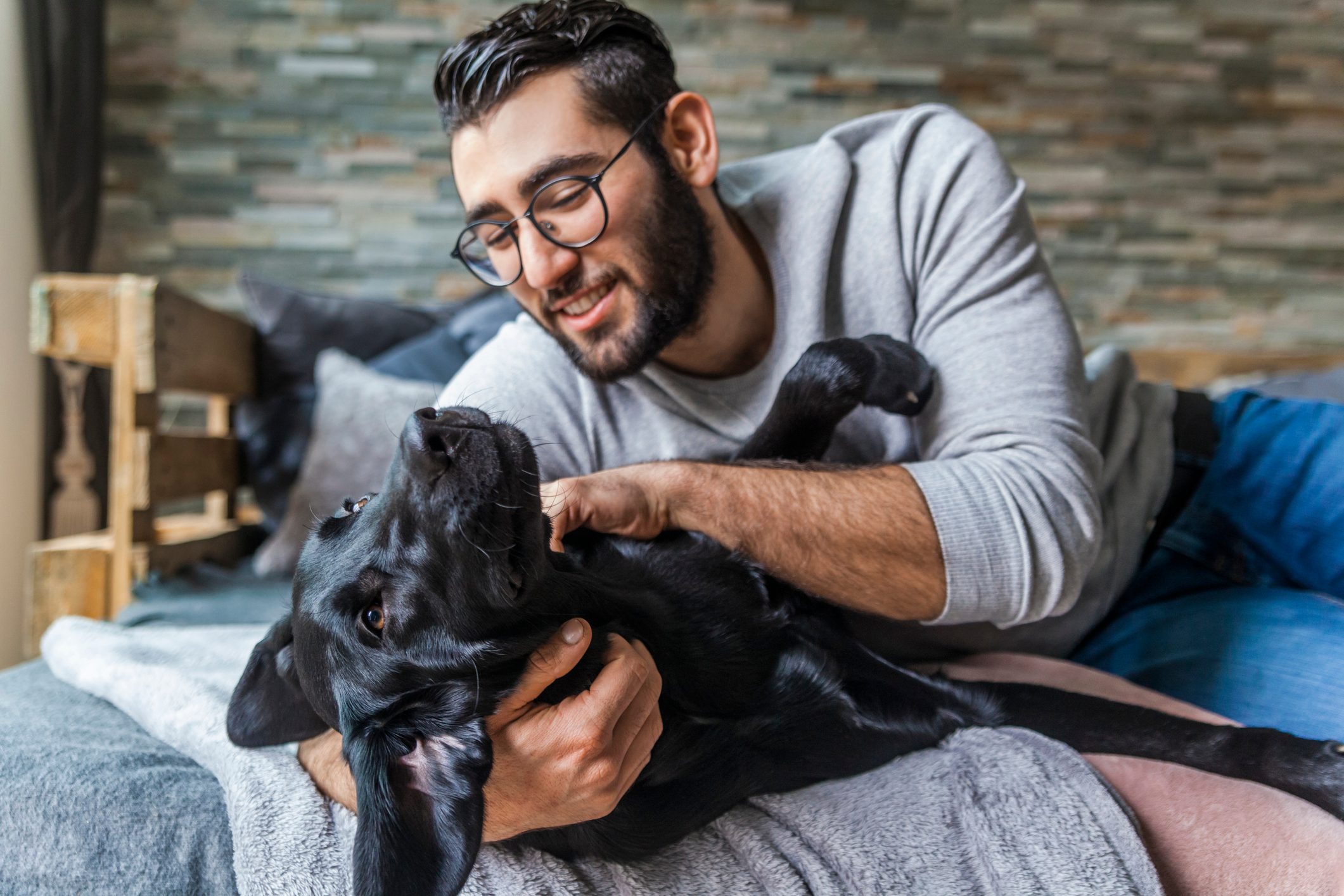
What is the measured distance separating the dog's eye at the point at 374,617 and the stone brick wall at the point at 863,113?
2.45 m

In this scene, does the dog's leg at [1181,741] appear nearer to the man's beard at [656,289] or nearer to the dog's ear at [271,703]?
the man's beard at [656,289]

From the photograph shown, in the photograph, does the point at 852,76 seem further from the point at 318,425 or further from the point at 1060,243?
the point at 318,425

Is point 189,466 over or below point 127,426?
below

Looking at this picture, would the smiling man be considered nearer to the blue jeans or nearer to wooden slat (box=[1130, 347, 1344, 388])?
the blue jeans

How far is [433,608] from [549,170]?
66cm

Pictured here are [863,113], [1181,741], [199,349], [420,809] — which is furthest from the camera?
[863,113]

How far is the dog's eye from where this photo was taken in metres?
0.87

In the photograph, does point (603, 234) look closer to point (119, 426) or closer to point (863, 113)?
point (119, 426)

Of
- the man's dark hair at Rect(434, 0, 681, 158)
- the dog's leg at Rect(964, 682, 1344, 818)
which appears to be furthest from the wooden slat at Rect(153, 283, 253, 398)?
the dog's leg at Rect(964, 682, 1344, 818)

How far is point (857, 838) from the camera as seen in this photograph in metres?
0.90

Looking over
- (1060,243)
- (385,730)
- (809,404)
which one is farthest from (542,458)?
(1060,243)

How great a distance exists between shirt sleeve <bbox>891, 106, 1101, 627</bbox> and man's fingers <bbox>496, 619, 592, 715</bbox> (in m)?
0.48

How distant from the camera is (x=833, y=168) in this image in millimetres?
1374

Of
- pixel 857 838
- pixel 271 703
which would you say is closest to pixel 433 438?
pixel 271 703
